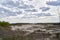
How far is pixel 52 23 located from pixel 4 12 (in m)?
5.03

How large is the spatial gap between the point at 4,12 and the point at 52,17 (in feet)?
16.2

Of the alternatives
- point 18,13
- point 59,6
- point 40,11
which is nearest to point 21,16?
point 18,13

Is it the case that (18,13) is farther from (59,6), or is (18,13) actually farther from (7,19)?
(59,6)

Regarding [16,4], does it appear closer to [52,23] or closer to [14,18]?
[14,18]

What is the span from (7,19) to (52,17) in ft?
15.1

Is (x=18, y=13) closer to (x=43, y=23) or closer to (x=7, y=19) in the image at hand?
(x=7, y=19)

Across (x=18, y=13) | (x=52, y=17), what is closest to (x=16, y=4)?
(x=18, y=13)

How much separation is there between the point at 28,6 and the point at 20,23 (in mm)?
1942

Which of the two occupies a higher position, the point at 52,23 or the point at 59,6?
the point at 59,6

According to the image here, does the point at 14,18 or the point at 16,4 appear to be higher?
the point at 16,4

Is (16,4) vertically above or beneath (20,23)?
above

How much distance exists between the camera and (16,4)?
2264 centimetres

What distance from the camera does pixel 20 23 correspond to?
2189 centimetres

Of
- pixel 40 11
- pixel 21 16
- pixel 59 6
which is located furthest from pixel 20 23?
pixel 59 6
